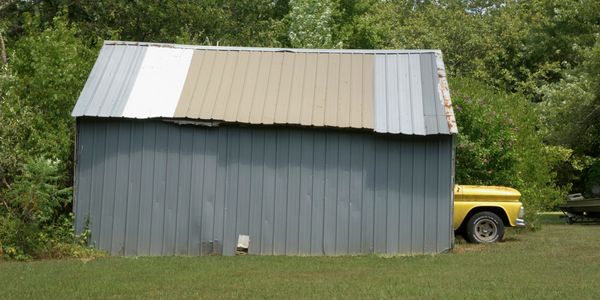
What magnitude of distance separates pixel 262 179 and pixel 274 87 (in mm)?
2213

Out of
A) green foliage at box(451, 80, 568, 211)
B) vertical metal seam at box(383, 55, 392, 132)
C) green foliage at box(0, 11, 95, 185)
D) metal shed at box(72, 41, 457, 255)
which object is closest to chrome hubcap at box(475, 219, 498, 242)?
metal shed at box(72, 41, 457, 255)

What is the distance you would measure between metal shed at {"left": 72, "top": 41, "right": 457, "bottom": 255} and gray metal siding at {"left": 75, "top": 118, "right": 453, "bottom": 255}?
0.02 metres

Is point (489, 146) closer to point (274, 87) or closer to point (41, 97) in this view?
point (274, 87)

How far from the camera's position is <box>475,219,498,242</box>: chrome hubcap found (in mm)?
18172

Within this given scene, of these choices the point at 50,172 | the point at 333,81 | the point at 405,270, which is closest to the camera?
the point at 405,270

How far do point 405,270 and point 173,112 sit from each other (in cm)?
594

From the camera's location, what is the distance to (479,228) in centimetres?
1827

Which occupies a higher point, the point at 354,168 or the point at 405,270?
the point at 354,168

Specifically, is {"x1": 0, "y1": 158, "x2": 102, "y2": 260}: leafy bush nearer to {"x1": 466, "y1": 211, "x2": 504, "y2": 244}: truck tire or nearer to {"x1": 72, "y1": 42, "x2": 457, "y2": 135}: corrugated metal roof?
{"x1": 72, "y1": 42, "x2": 457, "y2": 135}: corrugated metal roof

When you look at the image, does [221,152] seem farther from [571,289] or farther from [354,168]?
[571,289]

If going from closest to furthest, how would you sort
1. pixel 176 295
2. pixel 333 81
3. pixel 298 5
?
pixel 176 295 < pixel 333 81 < pixel 298 5

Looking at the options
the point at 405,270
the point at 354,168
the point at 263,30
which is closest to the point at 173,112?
the point at 354,168

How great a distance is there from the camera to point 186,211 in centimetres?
1669

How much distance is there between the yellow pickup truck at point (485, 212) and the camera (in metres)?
→ 18.1
